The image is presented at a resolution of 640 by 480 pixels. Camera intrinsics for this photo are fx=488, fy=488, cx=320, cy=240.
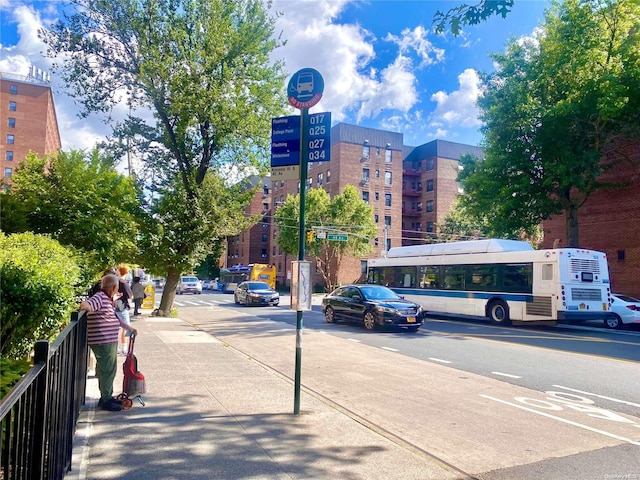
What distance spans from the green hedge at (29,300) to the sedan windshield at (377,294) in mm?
11898

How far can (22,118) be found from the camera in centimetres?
8219

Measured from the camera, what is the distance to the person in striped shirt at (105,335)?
562cm

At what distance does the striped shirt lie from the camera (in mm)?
5602

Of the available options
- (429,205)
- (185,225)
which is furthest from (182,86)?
(429,205)

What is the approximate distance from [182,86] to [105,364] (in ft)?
47.0

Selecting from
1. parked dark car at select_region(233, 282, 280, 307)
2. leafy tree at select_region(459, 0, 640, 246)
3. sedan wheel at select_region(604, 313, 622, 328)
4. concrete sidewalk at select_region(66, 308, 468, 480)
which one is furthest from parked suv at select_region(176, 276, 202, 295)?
concrete sidewalk at select_region(66, 308, 468, 480)

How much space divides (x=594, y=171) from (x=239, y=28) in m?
17.6

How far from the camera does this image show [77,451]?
4395mm

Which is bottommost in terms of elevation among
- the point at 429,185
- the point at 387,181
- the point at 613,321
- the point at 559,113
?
the point at 613,321

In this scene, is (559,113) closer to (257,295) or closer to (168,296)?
(257,295)

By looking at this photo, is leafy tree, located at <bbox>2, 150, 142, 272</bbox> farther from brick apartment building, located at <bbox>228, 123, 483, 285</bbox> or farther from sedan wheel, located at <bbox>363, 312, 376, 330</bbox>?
brick apartment building, located at <bbox>228, 123, 483, 285</bbox>

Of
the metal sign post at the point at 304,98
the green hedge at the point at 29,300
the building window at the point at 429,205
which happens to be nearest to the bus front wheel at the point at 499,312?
the metal sign post at the point at 304,98

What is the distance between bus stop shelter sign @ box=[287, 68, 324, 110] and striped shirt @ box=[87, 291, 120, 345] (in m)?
3.29

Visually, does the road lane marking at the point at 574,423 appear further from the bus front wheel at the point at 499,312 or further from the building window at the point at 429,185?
the building window at the point at 429,185
